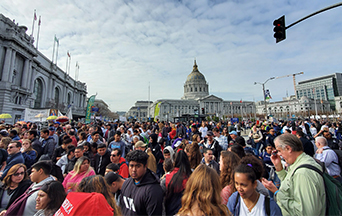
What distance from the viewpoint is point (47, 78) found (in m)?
40.7

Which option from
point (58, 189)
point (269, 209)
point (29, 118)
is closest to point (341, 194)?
point (269, 209)

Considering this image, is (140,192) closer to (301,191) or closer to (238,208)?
(238,208)

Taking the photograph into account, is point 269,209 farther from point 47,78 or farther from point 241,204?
point 47,78

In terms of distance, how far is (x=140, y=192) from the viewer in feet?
7.36

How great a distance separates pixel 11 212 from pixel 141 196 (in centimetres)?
185

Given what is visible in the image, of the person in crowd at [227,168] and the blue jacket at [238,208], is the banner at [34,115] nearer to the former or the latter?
the person in crowd at [227,168]

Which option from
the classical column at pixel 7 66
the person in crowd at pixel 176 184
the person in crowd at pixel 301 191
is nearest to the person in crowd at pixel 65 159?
the person in crowd at pixel 176 184

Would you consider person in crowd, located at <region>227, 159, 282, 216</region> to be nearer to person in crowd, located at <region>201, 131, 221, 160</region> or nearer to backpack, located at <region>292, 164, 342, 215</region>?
backpack, located at <region>292, 164, 342, 215</region>

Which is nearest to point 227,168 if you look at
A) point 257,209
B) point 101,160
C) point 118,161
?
point 257,209

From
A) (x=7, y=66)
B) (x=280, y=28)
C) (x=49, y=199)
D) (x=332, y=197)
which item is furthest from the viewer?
(x=7, y=66)

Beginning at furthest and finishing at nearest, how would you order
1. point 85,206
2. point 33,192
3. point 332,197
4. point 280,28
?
1. point 280,28
2. point 33,192
3. point 332,197
4. point 85,206

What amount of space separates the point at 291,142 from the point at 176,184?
5.67ft

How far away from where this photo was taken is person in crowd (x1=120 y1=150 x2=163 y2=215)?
215 cm

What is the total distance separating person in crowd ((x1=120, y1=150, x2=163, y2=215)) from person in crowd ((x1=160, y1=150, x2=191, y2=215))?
0.29m
